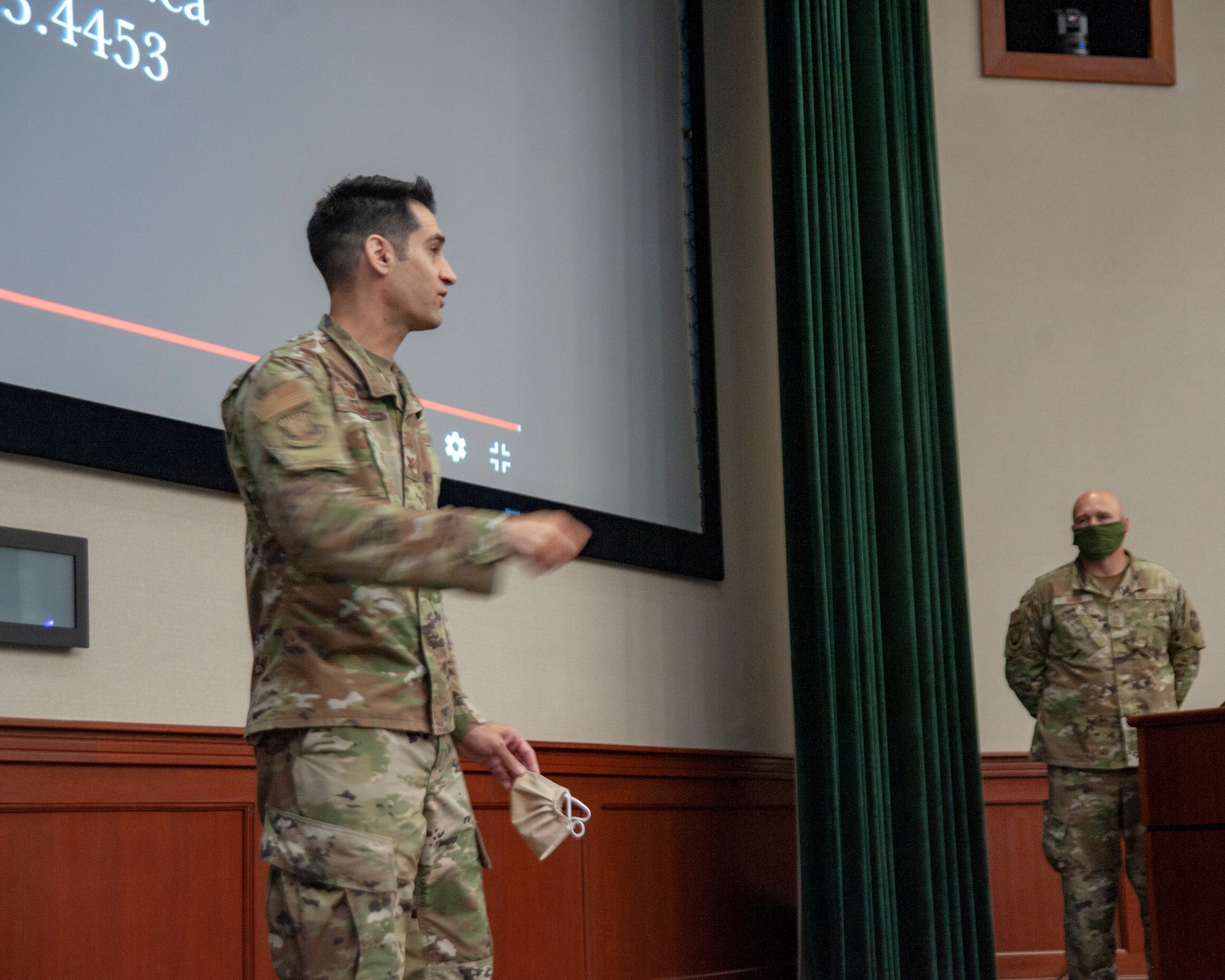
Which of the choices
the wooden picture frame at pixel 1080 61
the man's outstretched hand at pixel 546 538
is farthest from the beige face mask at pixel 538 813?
the wooden picture frame at pixel 1080 61

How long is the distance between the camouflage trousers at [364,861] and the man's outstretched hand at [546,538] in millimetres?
276

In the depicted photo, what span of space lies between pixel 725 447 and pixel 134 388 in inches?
81.6

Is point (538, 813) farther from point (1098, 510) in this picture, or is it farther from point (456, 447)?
point (1098, 510)

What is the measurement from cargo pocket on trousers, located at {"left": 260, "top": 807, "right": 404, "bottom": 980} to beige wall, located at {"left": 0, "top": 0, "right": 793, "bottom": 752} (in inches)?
40.2

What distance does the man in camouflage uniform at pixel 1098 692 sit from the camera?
353 cm

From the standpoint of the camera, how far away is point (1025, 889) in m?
4.39

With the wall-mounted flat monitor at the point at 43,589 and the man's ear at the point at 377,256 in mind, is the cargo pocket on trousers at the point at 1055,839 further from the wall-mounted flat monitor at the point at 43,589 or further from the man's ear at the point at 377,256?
the man's ear at the point at 377,256

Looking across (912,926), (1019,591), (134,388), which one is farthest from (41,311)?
(1019,591)

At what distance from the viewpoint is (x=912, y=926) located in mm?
3752

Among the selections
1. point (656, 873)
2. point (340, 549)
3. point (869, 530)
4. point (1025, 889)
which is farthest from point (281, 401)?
point (1025, 889)

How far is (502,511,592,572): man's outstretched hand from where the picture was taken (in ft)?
4.06

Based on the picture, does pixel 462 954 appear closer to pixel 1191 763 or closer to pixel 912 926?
pixel 1191 763

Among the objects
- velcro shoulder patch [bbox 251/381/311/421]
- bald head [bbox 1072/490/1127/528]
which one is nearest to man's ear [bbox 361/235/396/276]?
velcro shoulder patch [bbox 251/381/311/421]

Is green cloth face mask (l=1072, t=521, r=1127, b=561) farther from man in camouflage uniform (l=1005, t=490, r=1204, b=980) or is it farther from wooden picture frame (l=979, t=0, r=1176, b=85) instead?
wooden picture frame (l=979, t=0, r=1176, b=85)
